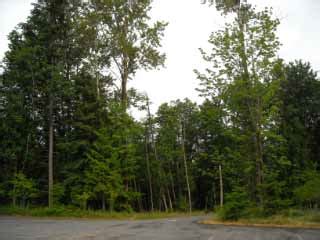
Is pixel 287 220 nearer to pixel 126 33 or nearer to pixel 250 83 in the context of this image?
pixel 250 83

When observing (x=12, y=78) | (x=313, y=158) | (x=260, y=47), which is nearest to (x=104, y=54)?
(x=12, y=78)

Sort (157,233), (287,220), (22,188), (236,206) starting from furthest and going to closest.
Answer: (22,188), (236,206), (287,220), (157,233)

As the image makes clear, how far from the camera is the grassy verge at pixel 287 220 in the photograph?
12445 mm

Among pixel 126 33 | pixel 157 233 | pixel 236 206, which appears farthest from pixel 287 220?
pixel 126 33

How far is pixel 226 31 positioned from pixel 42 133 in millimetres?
19118

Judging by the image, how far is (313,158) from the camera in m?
33.9

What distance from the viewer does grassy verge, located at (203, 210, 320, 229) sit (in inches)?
490

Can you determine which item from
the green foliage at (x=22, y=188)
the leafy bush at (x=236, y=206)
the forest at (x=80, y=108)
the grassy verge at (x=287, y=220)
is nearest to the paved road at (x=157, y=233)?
the grassy verge at (x=287, y=220)

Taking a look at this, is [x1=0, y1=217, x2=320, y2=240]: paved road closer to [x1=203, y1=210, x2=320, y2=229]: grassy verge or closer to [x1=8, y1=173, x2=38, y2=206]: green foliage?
[x1=203, y1=210, x2=320, y2=229]: grassy verge

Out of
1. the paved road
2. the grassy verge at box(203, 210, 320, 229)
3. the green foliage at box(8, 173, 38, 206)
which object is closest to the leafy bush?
the grassy verge at box(203, 210, 320, 229)

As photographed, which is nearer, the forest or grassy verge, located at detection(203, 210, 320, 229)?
grassy verge, located at detection(203, 210, 320, 229)

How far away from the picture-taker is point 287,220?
13.2 m

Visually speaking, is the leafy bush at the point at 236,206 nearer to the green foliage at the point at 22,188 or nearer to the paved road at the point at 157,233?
the paved road at the point at 157,233

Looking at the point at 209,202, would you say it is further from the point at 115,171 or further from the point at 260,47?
the point at 260,47
